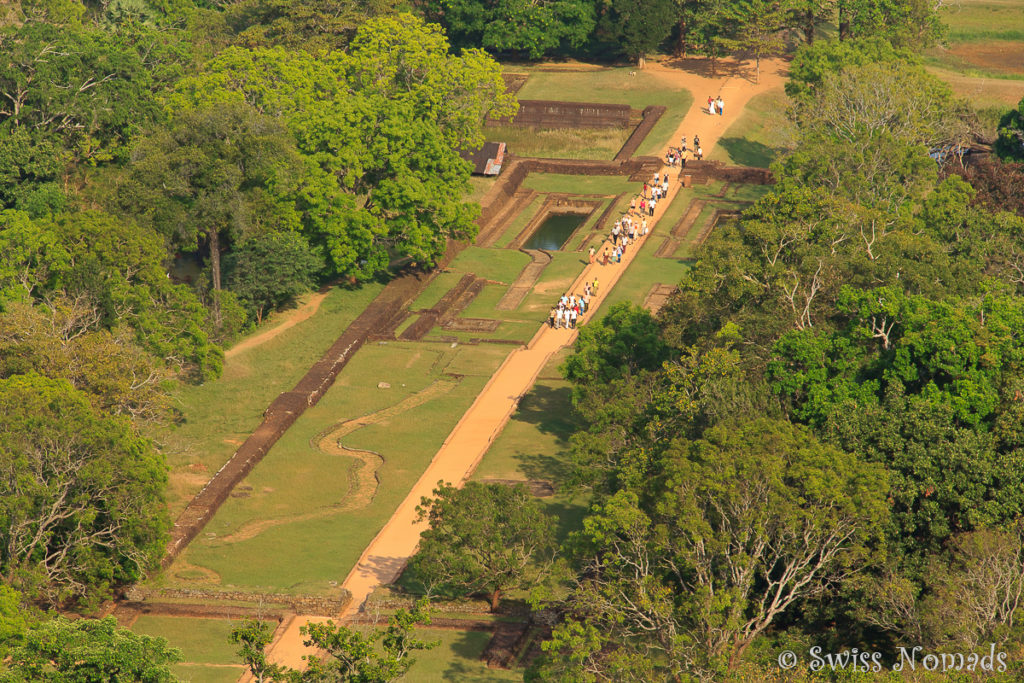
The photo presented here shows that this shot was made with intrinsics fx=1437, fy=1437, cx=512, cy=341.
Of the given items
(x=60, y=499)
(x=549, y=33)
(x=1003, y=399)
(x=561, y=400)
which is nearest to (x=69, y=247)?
(x=60, y=499)

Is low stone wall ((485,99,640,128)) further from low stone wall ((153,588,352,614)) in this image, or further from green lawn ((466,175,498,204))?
low stone wall ((153,588,352,614))

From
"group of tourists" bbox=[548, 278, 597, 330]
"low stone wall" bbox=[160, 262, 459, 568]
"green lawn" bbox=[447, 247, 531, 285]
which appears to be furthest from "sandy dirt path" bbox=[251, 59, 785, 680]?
"low stone wall" bbox=[160, 262, 459, 568]

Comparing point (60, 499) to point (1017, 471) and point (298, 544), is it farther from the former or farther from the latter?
point (1017, 471)

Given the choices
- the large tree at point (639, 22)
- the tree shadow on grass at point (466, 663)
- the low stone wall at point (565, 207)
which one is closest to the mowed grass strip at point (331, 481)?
the tree shadow on grass at point (466, 663)

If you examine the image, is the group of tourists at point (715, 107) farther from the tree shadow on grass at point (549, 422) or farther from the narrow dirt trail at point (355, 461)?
the narrow dirt trail at point (355, 461)

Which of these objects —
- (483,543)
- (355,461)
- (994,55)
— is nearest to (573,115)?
(994,55)
